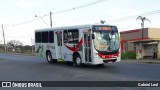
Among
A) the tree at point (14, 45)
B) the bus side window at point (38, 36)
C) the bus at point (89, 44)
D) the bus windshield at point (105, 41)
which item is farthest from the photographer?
the tree at point (14, 45)

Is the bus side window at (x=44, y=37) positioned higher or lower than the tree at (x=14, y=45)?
higher

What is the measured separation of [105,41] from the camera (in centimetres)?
2069

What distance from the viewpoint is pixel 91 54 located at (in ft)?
66.6

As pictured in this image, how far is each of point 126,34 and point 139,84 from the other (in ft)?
174

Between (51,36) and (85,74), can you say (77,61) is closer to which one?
(51,36)

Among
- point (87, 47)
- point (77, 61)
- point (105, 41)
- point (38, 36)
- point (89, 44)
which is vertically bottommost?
point (77, 61)

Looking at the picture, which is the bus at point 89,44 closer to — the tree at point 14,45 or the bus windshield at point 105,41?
the bus windshield at point 105,41

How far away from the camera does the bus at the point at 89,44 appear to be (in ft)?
66.7

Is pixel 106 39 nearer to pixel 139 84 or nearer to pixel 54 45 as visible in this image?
pixel 54 45

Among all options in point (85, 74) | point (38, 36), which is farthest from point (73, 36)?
point (38, 36)

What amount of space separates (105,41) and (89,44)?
1108mm

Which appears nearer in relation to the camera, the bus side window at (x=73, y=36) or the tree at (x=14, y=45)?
the bus side window at (x=73, y=36)

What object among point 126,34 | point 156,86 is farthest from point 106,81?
point 126,34

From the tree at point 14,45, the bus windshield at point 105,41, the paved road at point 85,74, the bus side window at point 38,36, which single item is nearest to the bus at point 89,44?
the bus windshield at point 105,41
